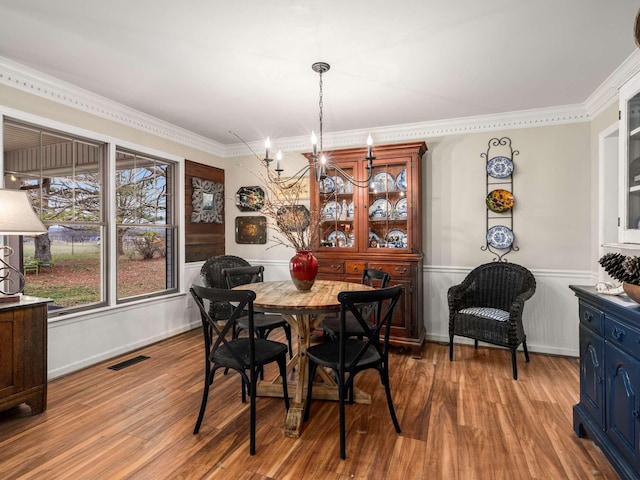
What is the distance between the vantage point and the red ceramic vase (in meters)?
2.62

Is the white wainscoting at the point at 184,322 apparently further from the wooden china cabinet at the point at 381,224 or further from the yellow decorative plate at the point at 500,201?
the yellow decorative plate at the point at 500,201

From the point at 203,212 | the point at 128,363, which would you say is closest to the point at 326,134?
the point at 203,212

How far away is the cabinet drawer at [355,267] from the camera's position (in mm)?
3871

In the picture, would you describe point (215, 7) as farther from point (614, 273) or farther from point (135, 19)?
point (614, 273)

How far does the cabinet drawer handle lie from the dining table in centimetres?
142

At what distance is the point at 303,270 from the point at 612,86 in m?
2.98

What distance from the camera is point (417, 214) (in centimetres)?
372

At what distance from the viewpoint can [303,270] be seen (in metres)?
2.62

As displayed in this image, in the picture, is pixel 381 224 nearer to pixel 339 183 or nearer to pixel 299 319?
pixel 339 183

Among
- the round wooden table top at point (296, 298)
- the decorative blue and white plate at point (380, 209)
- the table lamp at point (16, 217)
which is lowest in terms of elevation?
the round wooden table top at point (296, 298)

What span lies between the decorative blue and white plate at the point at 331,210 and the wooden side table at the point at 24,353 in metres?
2.73

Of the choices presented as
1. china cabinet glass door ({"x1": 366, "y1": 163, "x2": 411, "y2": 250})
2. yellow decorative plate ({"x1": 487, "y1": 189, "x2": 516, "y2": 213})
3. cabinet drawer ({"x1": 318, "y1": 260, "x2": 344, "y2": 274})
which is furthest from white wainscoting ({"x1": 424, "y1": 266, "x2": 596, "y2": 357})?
cabinet drawer ({"x1": 318, "y1": 260, "x2": 344, "y2": 274})

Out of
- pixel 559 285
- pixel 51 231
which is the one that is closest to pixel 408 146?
pixel 559 285

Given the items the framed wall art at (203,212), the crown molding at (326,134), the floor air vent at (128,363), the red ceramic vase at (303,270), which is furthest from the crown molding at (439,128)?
the floor air vent at (128,363)
